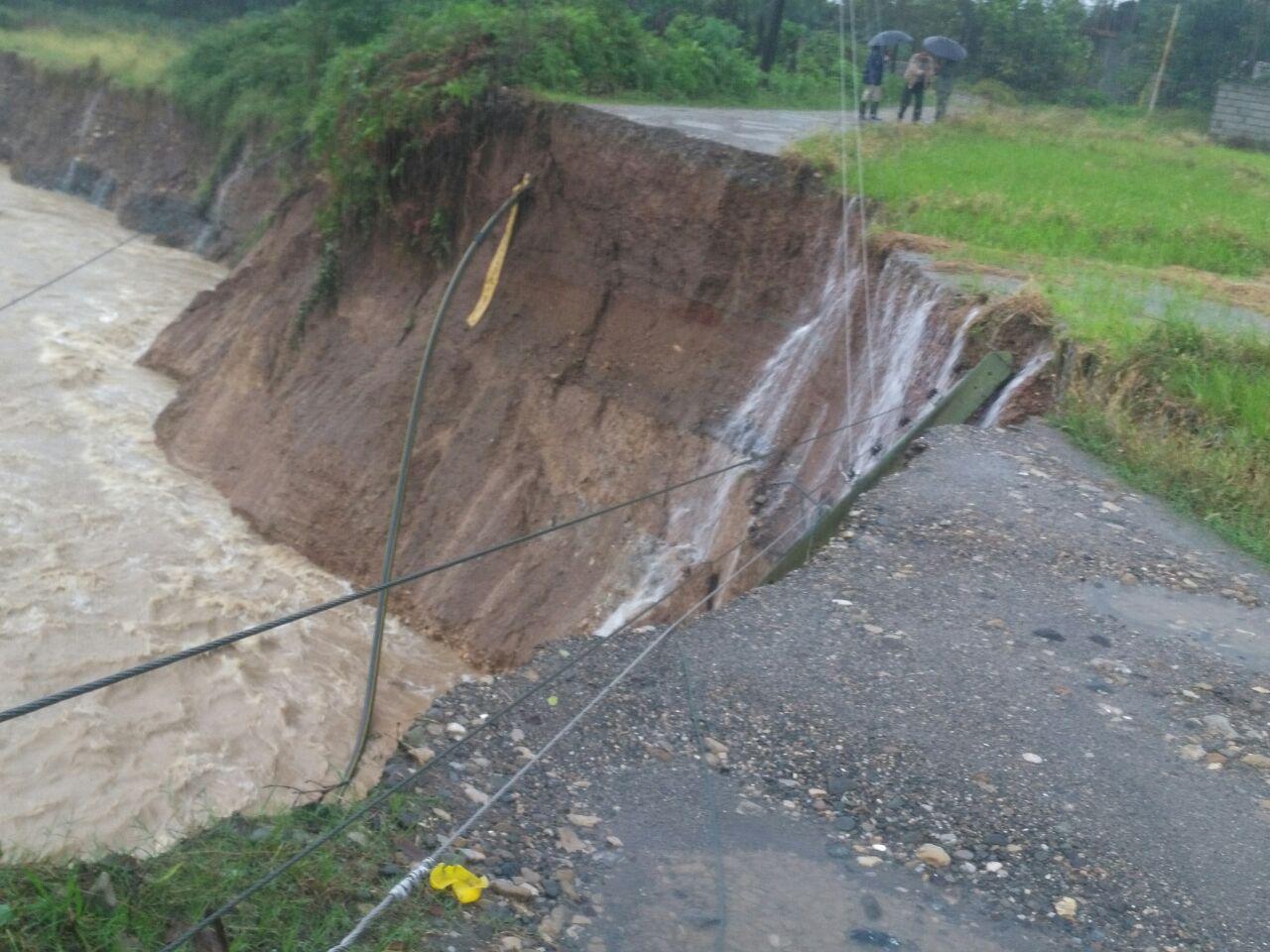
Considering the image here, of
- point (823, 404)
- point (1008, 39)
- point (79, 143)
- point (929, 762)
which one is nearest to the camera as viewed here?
point (929, 762)

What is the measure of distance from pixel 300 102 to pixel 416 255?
29.2ft

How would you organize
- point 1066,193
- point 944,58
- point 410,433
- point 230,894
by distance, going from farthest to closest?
point 944,58
point 1066,193
point 410,433
point 230,894

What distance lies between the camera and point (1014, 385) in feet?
29.1

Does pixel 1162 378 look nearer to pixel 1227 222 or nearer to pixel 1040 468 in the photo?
pixel 1040 468

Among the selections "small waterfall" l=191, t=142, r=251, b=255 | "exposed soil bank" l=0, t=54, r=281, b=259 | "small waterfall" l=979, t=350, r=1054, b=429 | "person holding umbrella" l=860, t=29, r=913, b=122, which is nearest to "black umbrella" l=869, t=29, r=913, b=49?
"person holding umbrella" l=860, t=29, r=913, b=122

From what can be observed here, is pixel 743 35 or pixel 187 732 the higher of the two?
pixel 743 35

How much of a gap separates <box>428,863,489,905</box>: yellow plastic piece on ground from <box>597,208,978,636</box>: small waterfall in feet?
17.9

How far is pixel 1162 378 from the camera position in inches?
335

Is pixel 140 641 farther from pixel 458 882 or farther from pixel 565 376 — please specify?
pixel 458 882

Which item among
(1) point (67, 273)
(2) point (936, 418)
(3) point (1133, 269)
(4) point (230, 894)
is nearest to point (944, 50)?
(3) point (1133, 269)

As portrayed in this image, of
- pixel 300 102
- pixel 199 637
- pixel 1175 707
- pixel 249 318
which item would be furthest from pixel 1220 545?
pixel 300 102

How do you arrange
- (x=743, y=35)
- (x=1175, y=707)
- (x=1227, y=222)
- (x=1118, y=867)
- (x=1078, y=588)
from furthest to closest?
1. (x=743, y=35)
2. (x=1227, y=222)
3. (x=1078, y=588)
4. (x=1175, y=707)
5. (x=1118, y=867)

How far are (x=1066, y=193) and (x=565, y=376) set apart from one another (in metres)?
5.26

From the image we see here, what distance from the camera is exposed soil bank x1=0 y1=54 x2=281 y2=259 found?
25.6 metres
